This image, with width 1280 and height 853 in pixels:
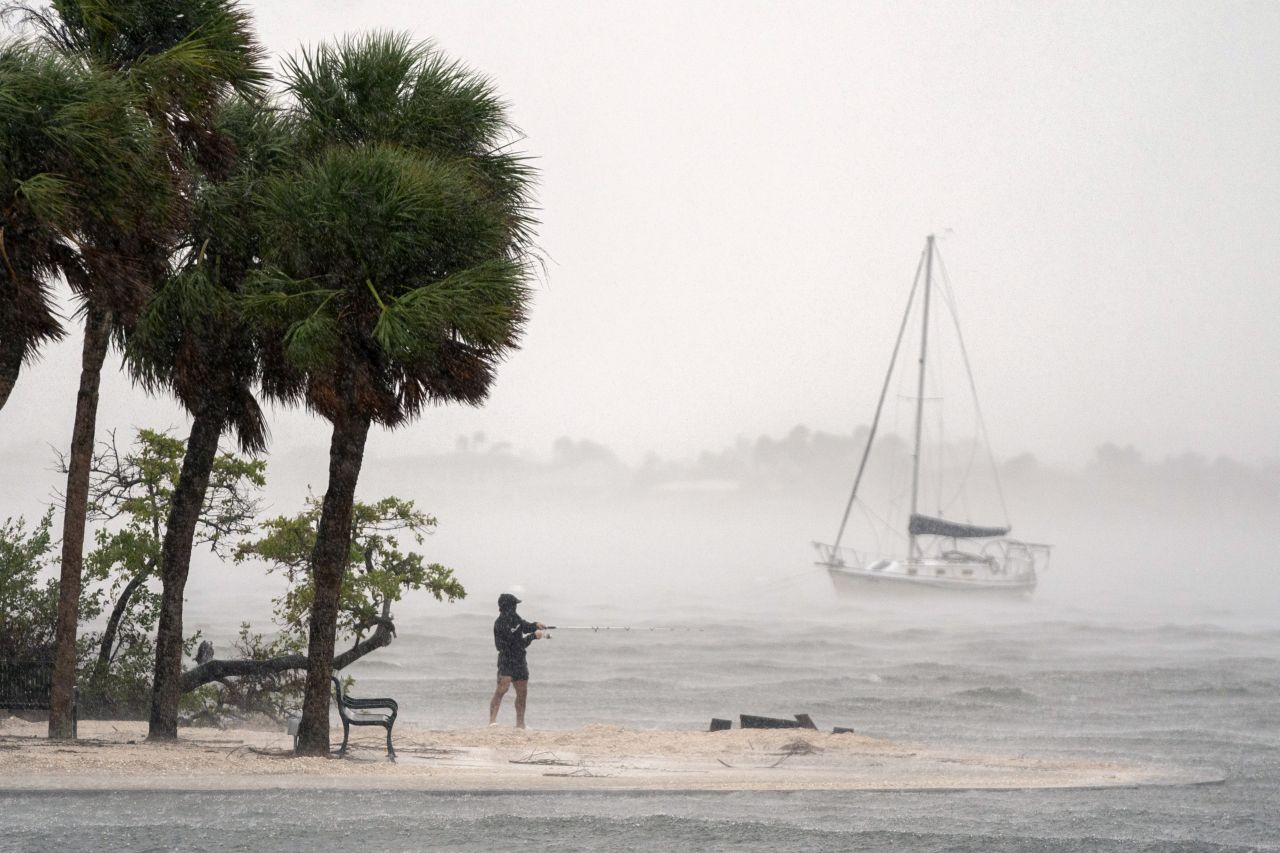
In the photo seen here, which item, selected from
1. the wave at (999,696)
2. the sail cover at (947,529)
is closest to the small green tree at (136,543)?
the wave at (999,696)

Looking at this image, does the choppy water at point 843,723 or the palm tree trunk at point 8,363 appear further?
the palm tree trunk at point 8,363

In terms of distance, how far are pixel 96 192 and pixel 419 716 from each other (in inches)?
1039

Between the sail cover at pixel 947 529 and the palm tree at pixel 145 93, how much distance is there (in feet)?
206

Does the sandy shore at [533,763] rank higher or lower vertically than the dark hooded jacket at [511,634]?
lower

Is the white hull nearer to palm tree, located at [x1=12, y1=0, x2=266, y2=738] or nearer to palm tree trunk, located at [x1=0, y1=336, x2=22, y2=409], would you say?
palm tree, located at [x1=12, y1=0, x2=266, y2=738]

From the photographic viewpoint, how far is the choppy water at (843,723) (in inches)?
493

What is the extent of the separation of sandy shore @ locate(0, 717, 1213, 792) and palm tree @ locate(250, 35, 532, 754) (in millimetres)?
1735

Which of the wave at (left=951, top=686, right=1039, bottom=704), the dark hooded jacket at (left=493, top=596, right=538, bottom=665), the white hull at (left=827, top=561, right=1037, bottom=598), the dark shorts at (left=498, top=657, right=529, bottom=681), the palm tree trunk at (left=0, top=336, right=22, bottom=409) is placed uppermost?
the white hull at (left=827, top=561, right=1037, bottom=598)

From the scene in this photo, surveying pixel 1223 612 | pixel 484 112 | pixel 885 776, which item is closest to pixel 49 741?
pixel 484 112

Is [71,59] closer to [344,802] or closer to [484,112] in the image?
[484,112]

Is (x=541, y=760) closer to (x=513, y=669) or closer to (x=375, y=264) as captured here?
(x=513, y=669)

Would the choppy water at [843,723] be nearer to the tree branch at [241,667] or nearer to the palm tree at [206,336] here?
the palm tree at [206,336]

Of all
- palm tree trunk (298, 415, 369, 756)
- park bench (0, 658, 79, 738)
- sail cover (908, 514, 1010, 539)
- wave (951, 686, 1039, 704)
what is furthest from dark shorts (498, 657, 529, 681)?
sail cover (908, 514, 1010, 539)

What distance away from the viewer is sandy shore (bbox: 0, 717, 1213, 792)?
1432 centimetres
